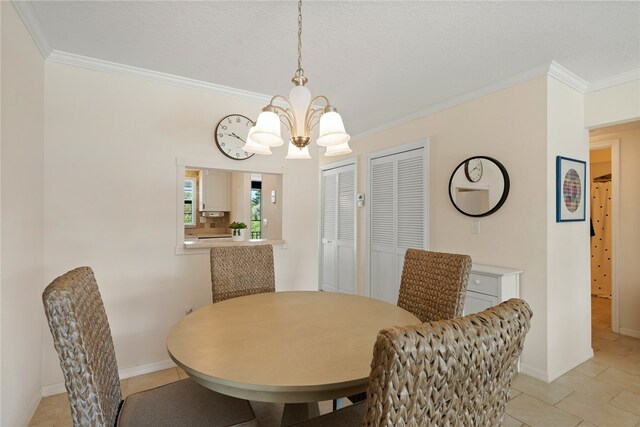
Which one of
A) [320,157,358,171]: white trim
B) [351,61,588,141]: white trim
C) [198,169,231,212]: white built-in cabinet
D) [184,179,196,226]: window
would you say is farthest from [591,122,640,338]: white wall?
[184,179,196,226]: window

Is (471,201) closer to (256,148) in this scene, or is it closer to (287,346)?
(256,148)

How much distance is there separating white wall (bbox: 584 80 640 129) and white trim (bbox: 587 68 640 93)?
0.02m

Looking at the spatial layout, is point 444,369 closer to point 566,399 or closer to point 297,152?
point 297,152

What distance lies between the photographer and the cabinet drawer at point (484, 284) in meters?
2.46

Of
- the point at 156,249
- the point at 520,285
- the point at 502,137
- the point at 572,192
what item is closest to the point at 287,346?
the point at 156,249

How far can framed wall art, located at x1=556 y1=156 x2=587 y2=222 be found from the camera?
99.1 inches

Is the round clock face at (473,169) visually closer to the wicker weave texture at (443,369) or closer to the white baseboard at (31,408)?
the wicker weave texture at (443,369)

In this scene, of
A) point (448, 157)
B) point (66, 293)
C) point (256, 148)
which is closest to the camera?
point (66, 293)

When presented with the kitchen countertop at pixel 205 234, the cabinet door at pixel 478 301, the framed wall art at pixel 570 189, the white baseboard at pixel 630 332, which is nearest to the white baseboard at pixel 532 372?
the cabinet door at pixel 478 301

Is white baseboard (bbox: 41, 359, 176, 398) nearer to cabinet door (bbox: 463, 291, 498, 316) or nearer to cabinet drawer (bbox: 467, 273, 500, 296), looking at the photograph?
cabinet door (bbox: 463, 291, 498, 316)

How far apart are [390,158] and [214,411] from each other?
333 cm

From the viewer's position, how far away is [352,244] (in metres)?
4.52

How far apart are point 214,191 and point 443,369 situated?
614cm

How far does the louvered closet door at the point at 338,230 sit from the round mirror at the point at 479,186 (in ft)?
5.60
